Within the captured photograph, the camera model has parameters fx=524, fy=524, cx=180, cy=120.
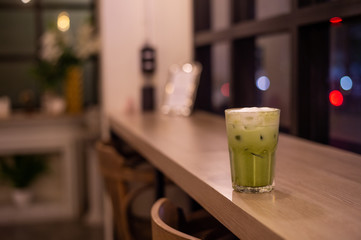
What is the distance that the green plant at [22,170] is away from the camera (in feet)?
14.8

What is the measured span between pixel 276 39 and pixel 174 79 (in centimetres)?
78

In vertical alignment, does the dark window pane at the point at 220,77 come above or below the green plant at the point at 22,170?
above

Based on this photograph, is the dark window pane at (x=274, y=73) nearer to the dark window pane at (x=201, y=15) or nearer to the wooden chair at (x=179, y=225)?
the dark window pane at (x=201, y=15)

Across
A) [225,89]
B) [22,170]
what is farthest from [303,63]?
[22,170]

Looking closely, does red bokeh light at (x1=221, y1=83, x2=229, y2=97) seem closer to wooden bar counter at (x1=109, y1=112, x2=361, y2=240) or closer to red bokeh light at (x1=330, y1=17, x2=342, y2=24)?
wooden bar counter at (x1=109, y1=112, x2=361, y2=240)

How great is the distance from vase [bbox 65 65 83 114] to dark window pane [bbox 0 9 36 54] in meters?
0.73

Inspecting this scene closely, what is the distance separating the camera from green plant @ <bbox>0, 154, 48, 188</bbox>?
452cm

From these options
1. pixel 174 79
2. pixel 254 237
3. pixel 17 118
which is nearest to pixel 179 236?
pixel 254 237

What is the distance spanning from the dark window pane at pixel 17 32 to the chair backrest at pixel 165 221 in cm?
400

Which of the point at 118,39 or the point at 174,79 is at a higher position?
the point at 118,39

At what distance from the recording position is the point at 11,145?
439 cm

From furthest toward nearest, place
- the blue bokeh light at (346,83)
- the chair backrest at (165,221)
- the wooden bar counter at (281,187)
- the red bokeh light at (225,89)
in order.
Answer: the red bokeh light at (225,89)
the blue bokeh light at (346,83)
the chair backrest at (165,221)
the wooden bar counter at (281,187)

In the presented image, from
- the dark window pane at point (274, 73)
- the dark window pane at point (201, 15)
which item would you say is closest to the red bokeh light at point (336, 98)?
the dark window pane at point (274, 73)

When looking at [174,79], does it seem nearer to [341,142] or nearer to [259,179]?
[341,142]
